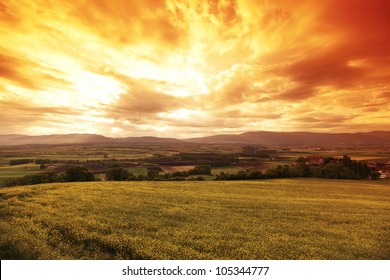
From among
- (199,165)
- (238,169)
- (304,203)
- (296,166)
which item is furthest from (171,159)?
(304,203)

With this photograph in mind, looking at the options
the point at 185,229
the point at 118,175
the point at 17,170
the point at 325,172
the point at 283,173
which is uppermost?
the point at 17,170

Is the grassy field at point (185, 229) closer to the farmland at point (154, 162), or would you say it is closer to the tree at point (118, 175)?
the farmland at point (154, 162)

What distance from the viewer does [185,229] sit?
651 inches

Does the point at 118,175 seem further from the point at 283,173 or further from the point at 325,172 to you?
the point at 325,172

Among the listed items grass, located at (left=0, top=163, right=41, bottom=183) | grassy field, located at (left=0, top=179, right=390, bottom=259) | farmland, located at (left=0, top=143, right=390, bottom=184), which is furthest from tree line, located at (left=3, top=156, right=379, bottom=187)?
grassy field, located at (left=0, top=179, right=390, bottom=259)

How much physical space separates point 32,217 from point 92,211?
4539 mm

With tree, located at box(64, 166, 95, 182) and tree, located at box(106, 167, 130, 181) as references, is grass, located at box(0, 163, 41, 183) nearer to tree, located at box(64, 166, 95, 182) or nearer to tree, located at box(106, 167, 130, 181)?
tree, located at box(64, 166, 95, 182)

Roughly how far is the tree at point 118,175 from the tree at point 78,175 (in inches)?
154

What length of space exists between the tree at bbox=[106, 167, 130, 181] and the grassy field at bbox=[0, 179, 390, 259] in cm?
2457

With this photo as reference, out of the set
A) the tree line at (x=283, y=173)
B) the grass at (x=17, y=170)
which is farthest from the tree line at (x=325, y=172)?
the grass at (x=17, y=170)

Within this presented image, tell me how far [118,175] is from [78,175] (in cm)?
835

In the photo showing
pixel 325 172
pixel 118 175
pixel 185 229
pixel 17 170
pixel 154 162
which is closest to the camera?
pixel 185 229

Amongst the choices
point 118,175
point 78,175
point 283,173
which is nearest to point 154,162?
point 118,175

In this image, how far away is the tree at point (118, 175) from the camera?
5128 cm
